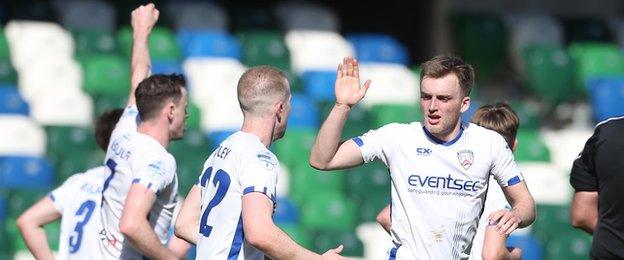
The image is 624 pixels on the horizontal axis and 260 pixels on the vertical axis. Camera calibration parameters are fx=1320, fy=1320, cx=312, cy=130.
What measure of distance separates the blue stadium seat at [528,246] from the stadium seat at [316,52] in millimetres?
3440

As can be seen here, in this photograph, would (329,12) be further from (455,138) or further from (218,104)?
(455,138)

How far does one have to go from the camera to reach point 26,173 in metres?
11.1

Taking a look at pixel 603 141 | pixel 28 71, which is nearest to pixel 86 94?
pixel 28 71

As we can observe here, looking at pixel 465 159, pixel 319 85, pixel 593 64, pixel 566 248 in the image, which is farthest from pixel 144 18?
pixel 593 64

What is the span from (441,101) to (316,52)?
318 inches

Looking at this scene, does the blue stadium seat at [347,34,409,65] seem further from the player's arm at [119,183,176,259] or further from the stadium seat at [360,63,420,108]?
the player's arm at [119,183,176,259]

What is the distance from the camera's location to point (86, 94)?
1232 cm

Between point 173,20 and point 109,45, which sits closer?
point 109,45

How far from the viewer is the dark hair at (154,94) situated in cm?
653

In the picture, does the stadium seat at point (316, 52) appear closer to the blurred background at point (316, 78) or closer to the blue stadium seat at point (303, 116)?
the blurred background at point (316, 78)

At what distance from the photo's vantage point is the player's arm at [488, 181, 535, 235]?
219 inches

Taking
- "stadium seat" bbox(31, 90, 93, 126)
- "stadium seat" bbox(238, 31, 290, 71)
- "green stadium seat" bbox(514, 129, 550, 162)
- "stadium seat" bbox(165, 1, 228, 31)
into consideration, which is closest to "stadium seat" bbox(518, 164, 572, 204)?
"green stadium seat" bbox(514, 129, 550, 162)

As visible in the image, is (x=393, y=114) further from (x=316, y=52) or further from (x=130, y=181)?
(x=130, y=181)

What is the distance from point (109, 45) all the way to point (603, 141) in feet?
25.2
